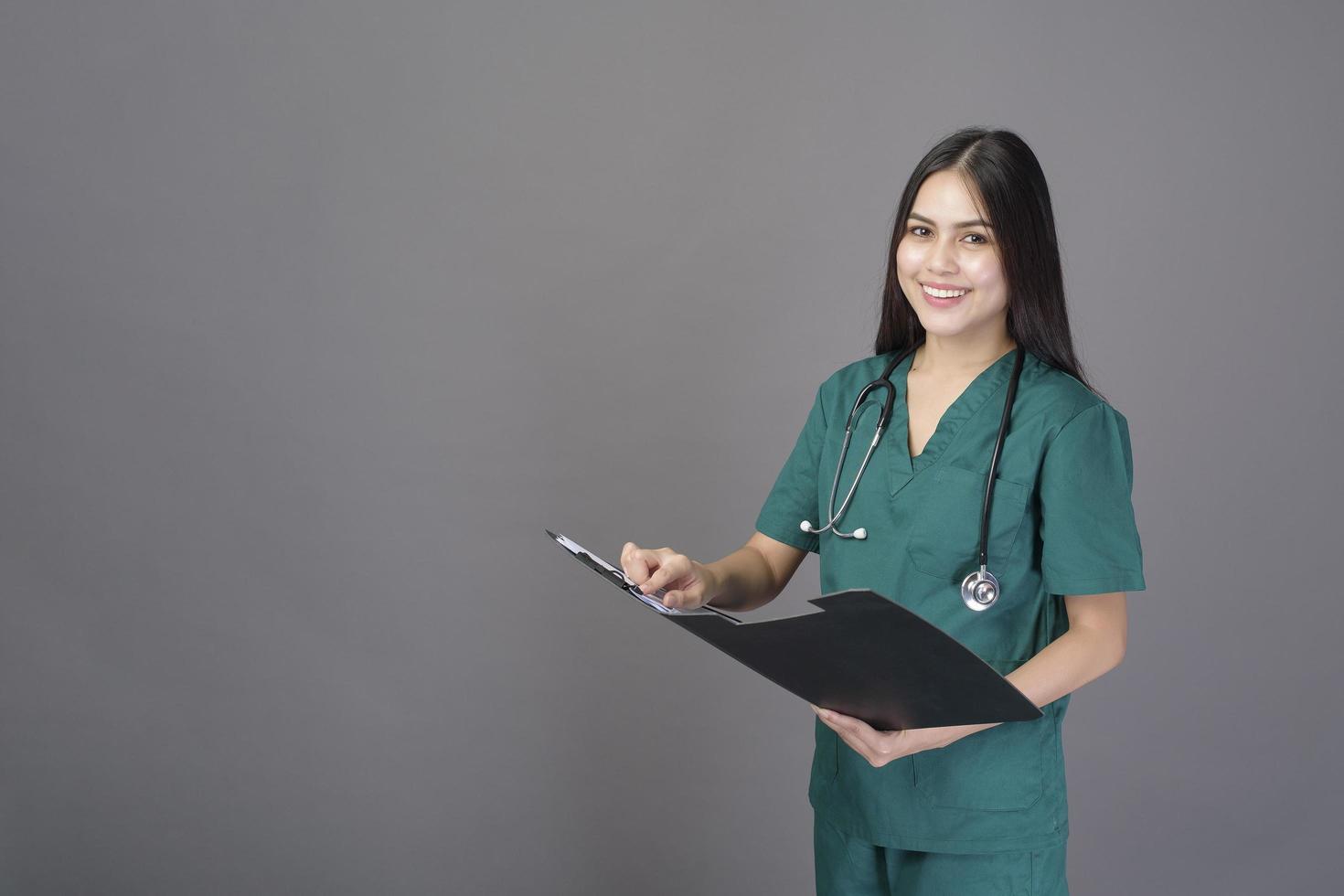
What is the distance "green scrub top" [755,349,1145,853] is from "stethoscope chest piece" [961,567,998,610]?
0.11 ft

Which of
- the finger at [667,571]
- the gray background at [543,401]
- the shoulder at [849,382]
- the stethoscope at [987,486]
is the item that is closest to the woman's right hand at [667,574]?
the finger at [667,571]

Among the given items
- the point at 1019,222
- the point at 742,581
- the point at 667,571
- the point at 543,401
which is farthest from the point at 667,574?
the point at 543,401

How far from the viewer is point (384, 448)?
7.89 ft

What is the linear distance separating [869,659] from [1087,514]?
330 millimetres

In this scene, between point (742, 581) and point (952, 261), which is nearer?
point (952, 261)

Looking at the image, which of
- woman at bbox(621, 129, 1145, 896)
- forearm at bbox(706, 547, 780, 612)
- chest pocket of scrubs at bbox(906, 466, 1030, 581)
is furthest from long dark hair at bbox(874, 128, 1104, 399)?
forearm at bbox(706, 547, 780, 612)

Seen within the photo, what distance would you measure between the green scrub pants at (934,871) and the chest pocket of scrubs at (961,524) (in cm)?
32

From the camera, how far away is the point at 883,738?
1309 millimetres

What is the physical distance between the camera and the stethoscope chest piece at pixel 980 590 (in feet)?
4.47

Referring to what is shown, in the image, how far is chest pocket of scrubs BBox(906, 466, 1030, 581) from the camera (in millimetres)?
1388

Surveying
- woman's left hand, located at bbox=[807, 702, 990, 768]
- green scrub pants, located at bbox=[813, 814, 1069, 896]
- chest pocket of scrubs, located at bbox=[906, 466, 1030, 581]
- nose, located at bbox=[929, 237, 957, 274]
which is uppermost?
nose, located at bbox=[929, 237, 957, 274]

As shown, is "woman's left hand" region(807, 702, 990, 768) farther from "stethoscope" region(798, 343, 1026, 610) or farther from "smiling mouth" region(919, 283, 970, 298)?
"smiling mouth" region(919, 283, 970, 298)

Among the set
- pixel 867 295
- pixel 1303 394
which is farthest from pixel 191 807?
pixel 1303 394

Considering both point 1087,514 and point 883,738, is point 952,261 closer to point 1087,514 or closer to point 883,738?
point 1087,514
